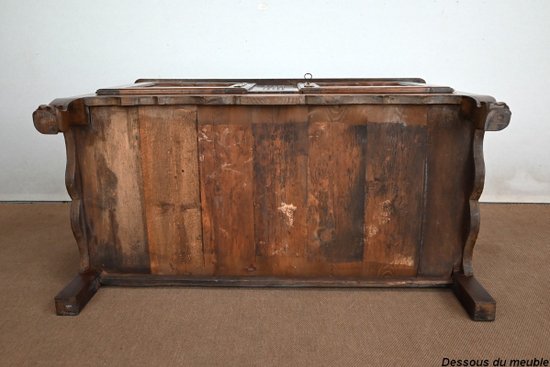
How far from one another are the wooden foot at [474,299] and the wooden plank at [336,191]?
0.37 m

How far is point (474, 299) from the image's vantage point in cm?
168

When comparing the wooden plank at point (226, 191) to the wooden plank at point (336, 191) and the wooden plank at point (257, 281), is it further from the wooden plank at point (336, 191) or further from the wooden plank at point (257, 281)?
the wooden plank at point (336, 191)

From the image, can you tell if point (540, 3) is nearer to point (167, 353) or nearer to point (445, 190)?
point (445, 190)

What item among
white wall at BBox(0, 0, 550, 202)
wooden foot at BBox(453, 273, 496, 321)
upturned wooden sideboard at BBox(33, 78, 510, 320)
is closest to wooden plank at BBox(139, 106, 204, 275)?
upturned wooden sideboard at BBox(33, 78, 510, 320)

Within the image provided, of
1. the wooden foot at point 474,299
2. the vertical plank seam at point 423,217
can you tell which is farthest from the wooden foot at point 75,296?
the wooden foot at point 474,299

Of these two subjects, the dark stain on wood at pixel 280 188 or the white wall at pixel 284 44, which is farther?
the white wall at pixel 284 44

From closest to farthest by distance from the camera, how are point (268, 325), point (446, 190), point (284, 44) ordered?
point (268, 325) → point (446, 190) → point (284, 44)

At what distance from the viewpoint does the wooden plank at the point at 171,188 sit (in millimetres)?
1808

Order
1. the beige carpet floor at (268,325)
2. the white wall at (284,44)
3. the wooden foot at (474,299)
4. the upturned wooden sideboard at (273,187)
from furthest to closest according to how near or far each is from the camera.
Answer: the white wall at (284,44), the upturned wooden sideboard at (273,187), the wooden foot at (474,299), the beige carpet floor at (268,325)

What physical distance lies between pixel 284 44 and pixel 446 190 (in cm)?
147

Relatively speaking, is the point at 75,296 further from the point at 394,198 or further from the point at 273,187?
the point at 394,198

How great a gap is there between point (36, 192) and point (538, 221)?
298 cm

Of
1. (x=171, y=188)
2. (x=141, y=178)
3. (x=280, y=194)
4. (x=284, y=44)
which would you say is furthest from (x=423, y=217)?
(x=284, y=44)

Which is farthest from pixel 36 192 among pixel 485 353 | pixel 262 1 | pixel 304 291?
pixel 485 353
